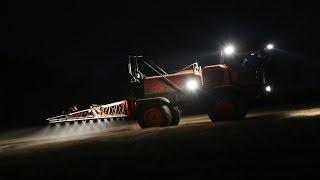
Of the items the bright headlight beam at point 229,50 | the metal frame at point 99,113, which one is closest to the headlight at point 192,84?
the bright headlight beam at point 229,50

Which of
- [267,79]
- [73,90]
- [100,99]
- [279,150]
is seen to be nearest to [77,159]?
[279,150]

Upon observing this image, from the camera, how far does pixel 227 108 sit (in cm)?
1666

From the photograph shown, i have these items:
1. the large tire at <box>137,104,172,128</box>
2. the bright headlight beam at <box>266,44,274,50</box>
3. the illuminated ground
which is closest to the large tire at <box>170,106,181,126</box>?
the large tire at <box>137,104,172,128</box>

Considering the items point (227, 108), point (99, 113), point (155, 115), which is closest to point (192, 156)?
point (227, 108)

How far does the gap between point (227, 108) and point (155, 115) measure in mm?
2796

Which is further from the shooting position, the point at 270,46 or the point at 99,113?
the point at 99,113

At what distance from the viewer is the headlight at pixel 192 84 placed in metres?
17.5

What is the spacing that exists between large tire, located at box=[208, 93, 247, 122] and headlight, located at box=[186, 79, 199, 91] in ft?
3.28

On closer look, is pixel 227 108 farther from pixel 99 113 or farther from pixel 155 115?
pixel 99 113

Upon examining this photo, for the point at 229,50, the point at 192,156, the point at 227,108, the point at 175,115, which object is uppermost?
the point at 229,50

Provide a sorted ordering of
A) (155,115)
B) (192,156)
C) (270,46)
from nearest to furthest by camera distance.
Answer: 1. (192,156)
2. (270,46)
3. (155,115)

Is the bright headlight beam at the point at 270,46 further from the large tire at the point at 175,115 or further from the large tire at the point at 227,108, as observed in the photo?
the large tire at the point at 175,115

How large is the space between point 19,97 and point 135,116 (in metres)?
23.8

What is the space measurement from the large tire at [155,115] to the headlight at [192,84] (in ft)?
3.81
